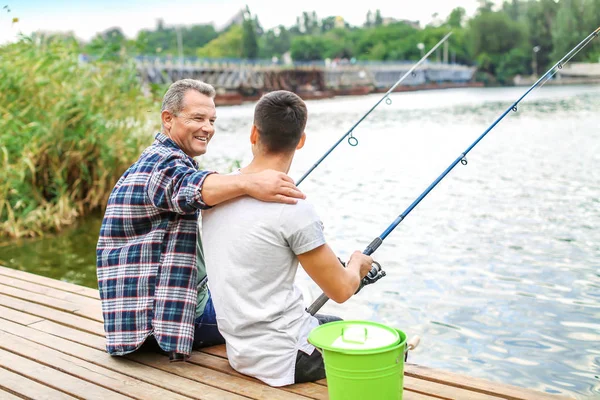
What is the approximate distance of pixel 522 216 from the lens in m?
8.76

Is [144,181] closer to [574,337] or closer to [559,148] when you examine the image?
[574,337]

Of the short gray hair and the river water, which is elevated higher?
the short gray hair

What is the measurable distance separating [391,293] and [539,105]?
2650cm

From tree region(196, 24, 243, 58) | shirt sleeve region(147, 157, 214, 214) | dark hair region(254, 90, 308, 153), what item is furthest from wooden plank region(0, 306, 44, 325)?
tree region(196, 24, 243, 58)

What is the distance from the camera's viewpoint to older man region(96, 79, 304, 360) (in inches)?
101

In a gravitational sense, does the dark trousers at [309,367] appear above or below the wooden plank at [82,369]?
above

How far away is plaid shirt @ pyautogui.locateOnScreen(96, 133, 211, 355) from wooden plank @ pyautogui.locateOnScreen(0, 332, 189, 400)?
20cm

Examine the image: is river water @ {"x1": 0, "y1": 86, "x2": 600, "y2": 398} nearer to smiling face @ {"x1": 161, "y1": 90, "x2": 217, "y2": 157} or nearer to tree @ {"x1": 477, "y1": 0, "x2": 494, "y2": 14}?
smiling face @ {"x1": 161, "y1": 90, "x2": 217, "y2": 157}

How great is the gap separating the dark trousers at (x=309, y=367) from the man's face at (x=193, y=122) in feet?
2.92

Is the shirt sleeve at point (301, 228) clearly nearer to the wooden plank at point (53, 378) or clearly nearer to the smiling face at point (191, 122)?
the smiling face at point (191, 122)

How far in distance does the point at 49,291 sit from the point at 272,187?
2.30m

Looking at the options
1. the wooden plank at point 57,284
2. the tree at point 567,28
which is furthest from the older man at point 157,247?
the tree at point 567,28

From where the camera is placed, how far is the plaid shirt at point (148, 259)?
256 centimetres

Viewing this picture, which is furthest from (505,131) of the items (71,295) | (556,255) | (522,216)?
(71,295)
